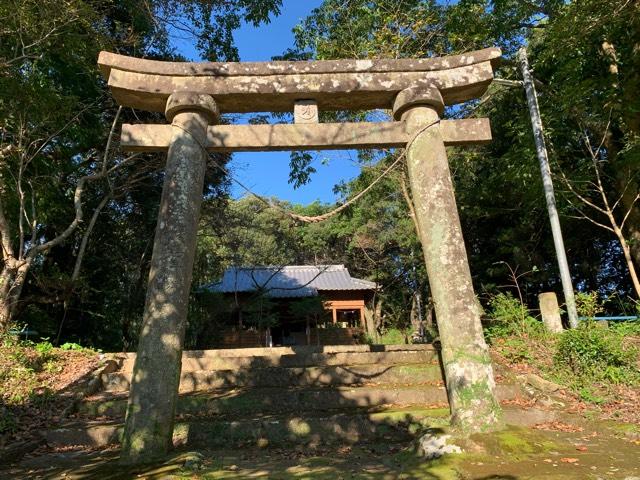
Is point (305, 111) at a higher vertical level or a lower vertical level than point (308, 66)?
lower

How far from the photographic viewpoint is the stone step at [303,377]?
616 cm

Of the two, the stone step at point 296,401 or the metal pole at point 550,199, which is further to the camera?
the metal pole at point 550,199

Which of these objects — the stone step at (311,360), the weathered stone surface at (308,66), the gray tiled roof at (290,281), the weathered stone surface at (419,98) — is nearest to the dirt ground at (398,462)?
the stone step at (311,360)

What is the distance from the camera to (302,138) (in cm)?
492

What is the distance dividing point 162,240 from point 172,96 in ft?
5.43

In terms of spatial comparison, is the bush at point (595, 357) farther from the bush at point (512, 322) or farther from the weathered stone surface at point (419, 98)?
the weathered stone surface at point (419, 98)

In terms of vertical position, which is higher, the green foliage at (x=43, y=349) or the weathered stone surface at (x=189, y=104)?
the weathered stone surface at (x=189, y=104)

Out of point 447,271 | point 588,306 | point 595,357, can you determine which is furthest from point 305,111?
point 588,306

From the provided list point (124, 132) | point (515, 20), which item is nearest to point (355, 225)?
point (515, 20)

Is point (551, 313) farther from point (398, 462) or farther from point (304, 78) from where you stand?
point (304, 78)

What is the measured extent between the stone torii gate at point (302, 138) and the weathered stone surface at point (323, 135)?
0.04 ft

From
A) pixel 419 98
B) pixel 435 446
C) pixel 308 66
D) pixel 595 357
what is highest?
pixel 308 66

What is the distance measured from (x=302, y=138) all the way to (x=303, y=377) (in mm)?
3328

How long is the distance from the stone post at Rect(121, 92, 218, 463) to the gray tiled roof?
14344mm
